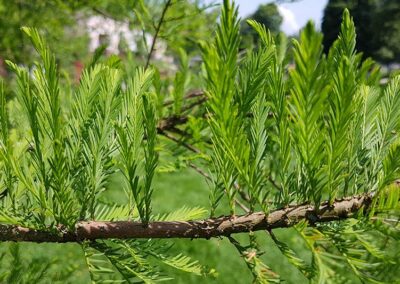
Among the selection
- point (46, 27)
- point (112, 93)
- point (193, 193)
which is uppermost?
point (46, 27)

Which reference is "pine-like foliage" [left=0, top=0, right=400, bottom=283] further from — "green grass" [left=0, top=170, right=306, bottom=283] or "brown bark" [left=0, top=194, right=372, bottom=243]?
"green grass" [left=0, top=170, right=306, bottom=283]

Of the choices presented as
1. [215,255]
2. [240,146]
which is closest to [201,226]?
[240,146]

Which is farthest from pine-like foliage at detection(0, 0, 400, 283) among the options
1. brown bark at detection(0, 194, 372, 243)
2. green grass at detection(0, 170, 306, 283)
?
green grass at detection(0, 170, 306, 283)

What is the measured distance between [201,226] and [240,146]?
0.39ft

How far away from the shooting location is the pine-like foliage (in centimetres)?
33

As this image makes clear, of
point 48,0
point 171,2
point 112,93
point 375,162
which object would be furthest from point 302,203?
point 48,0

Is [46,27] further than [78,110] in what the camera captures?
Yes

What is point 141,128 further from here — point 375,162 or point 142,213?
point 375,162

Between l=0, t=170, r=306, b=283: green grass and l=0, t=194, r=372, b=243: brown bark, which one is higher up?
l=0, t=194, r=372, b=243: brown bark

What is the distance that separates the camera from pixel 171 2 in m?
0.93

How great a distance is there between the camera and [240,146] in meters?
0.35

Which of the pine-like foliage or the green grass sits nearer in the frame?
the pine-like foliage

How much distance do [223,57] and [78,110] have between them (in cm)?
20

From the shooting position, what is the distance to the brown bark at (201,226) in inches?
16.0
